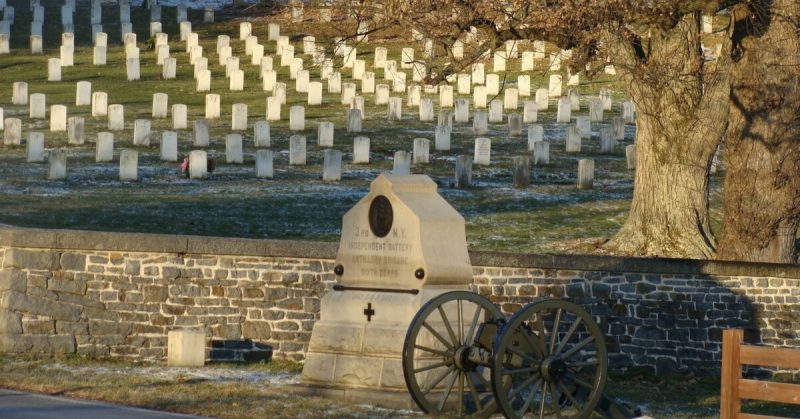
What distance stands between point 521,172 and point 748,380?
15.1m

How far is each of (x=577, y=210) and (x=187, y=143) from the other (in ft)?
28.7

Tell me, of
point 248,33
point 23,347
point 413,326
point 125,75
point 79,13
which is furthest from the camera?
point 79,13

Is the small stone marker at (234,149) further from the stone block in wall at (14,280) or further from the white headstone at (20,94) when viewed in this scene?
the stone block in wall at (14,280)

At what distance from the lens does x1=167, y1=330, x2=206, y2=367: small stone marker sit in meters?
17.6

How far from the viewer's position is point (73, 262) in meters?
18.5

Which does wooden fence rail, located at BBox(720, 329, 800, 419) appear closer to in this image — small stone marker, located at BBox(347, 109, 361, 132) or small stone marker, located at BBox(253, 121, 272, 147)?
small stone marker, located at BBox(253, 121, 272, 147)

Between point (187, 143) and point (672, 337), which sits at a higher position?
point (187, 143)

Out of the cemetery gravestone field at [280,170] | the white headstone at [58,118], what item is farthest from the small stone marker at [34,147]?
the white headstone at [58,118]

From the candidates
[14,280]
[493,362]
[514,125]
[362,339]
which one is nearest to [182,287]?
[14,280]

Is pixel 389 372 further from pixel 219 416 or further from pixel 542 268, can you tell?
pixel 542 268

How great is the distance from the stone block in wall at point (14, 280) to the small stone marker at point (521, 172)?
11.4 m

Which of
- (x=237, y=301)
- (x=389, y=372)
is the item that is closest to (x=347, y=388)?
(x=389, y=372)

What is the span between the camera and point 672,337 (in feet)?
65.0

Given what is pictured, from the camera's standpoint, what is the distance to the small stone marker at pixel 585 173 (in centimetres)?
2783
